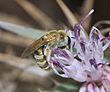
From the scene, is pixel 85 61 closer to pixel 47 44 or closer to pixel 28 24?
pixel 47 44

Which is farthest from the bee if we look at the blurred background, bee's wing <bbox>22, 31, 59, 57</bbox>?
the blurred background

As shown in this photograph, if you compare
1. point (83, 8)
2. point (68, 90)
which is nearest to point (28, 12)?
point (83, 8)

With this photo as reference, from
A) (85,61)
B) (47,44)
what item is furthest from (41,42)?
(85,61)

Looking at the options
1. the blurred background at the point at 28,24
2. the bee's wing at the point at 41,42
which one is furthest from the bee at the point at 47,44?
the blurred background at the point at 28,24

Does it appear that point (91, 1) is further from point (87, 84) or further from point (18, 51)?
point (87, 84)

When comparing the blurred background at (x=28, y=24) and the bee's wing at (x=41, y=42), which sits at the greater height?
the blurred background at (x=28, y=24)

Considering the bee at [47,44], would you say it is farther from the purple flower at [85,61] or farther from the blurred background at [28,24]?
the blurred background at [28,24]
